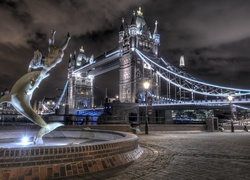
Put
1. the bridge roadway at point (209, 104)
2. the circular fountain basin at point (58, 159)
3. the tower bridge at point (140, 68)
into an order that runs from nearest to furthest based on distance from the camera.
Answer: the circular fountain basin at point (58, 159), the bridge roadway at point (209, 104), the tower bridge at point (140, 68)

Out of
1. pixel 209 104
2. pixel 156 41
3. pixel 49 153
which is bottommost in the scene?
pixel 49 153

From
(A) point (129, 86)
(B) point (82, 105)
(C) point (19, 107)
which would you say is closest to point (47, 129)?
(C) point (19, 107)

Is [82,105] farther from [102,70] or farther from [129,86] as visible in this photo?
[129,86]

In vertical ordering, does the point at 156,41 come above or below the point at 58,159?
above

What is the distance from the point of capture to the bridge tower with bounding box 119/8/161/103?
206ft

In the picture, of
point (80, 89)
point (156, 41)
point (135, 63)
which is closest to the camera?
point (135, 63)

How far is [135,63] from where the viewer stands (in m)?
64.7

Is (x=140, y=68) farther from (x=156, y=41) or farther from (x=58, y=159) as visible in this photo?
(x=58, y=159)

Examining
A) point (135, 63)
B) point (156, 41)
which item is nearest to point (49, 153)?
point (135, 63)

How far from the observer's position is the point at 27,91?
5824 mm

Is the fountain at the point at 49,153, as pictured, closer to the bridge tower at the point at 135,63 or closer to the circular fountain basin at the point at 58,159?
the circular fountain basin at the point at 58,159

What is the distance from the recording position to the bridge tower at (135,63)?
62638 millimetres

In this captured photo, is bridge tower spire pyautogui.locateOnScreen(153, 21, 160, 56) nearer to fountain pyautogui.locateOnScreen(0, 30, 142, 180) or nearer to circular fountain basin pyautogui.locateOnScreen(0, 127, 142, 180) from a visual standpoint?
fountain pyautogui.locateOnScreen(0, 30, 142, 180)

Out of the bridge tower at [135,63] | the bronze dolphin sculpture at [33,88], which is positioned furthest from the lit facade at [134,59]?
the bronze dolphin sculpture at [33,88]
